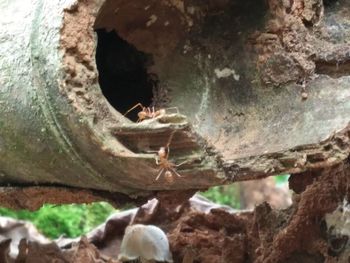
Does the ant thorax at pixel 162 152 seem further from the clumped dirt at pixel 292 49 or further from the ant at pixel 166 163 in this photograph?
the clumped dirt at pixel 292 49

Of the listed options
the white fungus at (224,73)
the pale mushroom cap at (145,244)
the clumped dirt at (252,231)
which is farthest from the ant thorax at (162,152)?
the pale mushroom cap at (145,244)

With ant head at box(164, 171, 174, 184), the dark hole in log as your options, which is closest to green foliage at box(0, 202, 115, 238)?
the dark hole in log

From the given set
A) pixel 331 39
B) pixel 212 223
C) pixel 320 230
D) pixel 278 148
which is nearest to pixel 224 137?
pixel 278 148

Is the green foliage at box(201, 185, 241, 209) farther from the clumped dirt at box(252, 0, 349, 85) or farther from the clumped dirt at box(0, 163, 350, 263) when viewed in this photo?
the clumped dirt at box(252, 0, 349, 85)

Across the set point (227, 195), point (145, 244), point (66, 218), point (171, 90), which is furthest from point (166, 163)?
point (227, 195)

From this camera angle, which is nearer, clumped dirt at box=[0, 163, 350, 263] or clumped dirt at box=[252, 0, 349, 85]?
clumped dirt at box=[252, 0, 349, 85]

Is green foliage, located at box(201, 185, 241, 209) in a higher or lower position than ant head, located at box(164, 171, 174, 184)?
lower

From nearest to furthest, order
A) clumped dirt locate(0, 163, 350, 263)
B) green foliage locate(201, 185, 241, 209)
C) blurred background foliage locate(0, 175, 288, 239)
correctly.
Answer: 1. clumped dirt locate(0, 163, 350, 263)
2. blurred background foliage locate(0, 175, 288, 239)
3. green foliage locate(201, 185, 241, 209)
